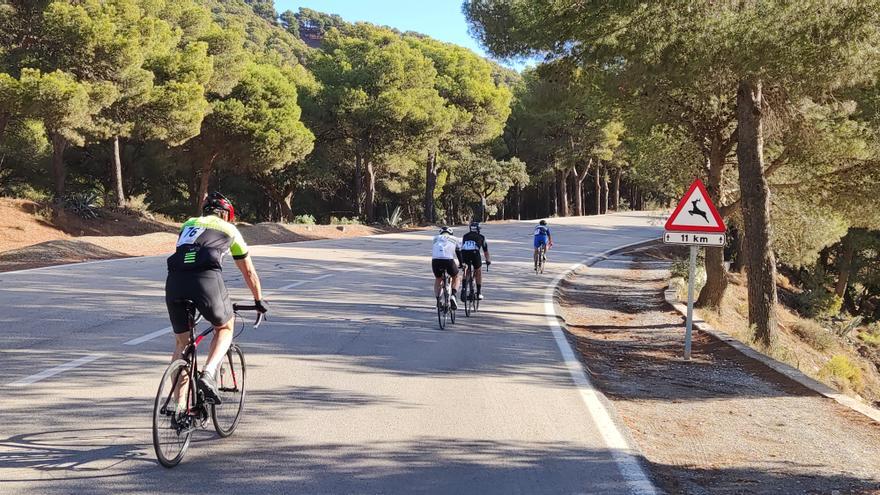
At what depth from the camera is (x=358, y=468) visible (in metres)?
5.17

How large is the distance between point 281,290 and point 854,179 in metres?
11.0

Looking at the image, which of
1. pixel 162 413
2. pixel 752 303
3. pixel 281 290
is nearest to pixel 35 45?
pixel 281 290

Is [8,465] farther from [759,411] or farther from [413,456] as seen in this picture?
[759,411]

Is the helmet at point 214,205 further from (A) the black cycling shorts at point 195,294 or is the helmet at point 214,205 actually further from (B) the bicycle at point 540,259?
(B) the bicycle at point 540,259

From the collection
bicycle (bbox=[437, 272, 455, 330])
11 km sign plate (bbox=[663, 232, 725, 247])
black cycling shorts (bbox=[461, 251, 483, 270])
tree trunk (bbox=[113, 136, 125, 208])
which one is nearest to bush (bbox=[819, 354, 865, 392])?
11 km sign plate (bbox=[663, 232, 725, 247])

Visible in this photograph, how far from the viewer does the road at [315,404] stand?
16.3ft

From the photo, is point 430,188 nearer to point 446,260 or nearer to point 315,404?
point 446,260

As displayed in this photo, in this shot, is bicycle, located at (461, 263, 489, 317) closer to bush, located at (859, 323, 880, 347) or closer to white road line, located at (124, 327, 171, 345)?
white road line, located at (124, 327, 171, 345)

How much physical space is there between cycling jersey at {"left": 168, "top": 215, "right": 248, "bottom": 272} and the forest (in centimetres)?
784

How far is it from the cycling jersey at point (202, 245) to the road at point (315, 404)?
1.30 meters

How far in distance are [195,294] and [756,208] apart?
34.3 ft

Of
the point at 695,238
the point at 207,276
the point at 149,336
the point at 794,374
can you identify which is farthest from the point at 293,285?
the point at 207,276

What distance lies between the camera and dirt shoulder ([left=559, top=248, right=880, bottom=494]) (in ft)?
18.9

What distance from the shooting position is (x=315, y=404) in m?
6.82
